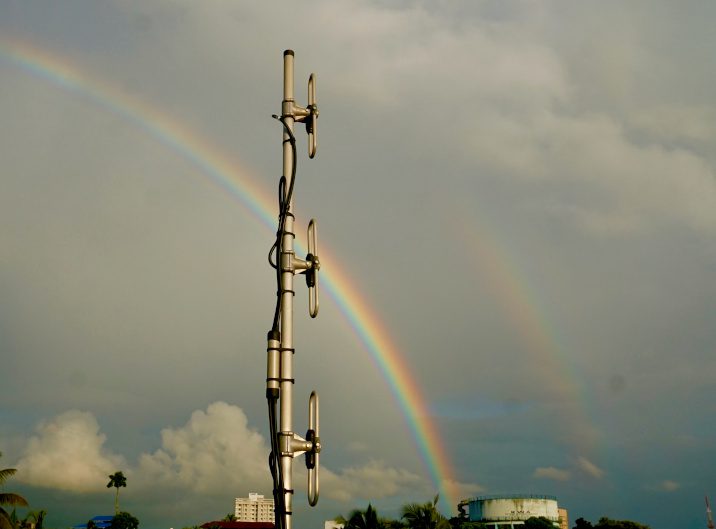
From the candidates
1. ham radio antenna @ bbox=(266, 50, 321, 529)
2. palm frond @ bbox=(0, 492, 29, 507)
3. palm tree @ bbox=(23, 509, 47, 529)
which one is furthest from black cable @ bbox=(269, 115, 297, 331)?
palm tree @ bbox=(23, 509, 47, 529)

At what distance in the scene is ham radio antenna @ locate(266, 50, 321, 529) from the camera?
19.9ft

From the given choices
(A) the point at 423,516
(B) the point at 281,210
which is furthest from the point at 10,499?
(B) the point at 281,210

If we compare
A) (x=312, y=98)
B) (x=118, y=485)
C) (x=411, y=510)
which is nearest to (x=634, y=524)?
(x=411, y=510)

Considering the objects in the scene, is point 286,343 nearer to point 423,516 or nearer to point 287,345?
point 287,345

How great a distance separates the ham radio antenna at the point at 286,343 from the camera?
607cm

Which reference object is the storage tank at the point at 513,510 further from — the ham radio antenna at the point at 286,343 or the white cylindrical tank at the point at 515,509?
the ham radio antenna at the point at 286,343

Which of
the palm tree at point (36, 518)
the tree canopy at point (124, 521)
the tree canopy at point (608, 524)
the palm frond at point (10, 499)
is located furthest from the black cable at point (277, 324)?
the tree canopy at point (124, 521)

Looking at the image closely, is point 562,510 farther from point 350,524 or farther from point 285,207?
point 285,207

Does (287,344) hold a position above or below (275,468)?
above

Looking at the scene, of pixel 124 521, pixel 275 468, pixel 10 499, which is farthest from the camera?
pixel 124 521

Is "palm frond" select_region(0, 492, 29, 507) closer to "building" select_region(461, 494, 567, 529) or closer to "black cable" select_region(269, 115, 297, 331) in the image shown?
"black cable" select_region(269, 115, 297, 331)

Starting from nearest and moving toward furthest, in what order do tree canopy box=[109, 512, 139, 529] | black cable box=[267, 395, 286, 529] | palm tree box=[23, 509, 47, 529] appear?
black cable box=[267, 395, 286, 529], palm tree box=[23, 509, 47, 529], tree canopy box=[109, 512, 139, 529]

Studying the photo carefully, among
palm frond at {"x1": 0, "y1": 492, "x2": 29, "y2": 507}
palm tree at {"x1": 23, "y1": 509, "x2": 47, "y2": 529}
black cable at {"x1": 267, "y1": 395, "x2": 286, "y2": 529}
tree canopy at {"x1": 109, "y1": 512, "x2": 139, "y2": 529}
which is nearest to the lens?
black cable at {"x1": 267, "y1": 395, "x2": 286, "y2": 529}

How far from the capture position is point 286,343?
251 inches
